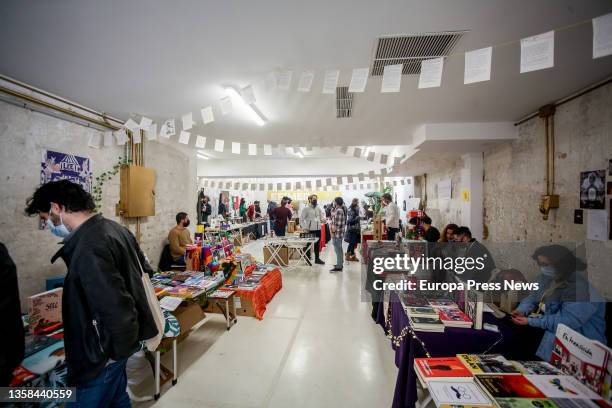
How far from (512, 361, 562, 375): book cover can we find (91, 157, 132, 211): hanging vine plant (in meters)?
4.30

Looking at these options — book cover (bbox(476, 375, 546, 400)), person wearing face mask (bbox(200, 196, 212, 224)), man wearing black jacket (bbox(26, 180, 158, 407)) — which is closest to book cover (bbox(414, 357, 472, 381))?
book cover (bbox(476, 375, 546, 400))

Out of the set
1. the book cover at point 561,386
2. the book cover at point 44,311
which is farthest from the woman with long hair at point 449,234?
the book cover at point 44,311

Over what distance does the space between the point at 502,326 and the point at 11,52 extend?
428 centimetres

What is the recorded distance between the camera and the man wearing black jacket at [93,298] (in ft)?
4.05

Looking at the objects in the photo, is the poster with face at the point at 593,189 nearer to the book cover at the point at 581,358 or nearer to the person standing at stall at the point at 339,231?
the book cover at the point at 581,358

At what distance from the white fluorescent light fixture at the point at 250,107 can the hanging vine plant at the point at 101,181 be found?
194 cm

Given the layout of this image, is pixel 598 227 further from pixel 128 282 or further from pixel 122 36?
pixel 122 36

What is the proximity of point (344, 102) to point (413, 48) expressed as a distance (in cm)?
126

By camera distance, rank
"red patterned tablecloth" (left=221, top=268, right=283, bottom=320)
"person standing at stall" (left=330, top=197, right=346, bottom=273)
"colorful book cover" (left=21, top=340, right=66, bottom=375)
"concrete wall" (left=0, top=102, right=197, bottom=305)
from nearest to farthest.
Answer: "colorful book cover" (left=21, top=340, right=66, bottom=375) < "concrete wall" (left=0, top=102, right=197, bottom=305) < "red patterned tablecloth" (left=221, top=268, right=283, bottom=320) < "person standing at stall" (left=330, top=197, right=346, bottom=273)

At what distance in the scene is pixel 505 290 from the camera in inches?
103

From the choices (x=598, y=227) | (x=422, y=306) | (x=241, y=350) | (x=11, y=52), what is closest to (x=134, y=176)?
(x=11, y=52)

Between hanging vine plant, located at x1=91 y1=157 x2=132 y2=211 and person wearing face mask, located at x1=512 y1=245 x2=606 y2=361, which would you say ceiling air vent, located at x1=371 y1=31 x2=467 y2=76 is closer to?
person wearing face mask, located at x1=512 y1=245 x2=606 y2=361

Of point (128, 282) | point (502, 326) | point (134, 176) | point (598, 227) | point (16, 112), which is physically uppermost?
point (16, 112)

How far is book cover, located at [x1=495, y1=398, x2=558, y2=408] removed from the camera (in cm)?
118
